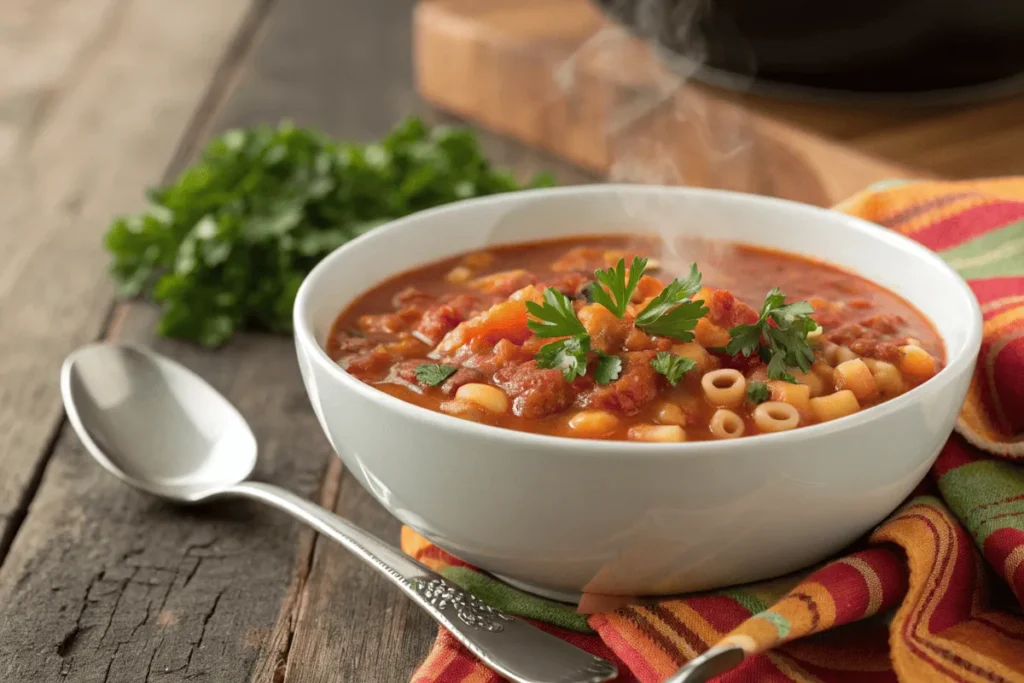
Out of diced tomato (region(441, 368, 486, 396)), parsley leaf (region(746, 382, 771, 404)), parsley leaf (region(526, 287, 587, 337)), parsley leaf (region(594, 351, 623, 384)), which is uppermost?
parsley leaf (region(526, 287, 587, 337))

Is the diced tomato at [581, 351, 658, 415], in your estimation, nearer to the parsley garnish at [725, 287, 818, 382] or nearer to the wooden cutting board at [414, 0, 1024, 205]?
the parsley garnish at [725, 287, 818, 382]

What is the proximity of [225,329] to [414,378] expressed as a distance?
1.24 metres

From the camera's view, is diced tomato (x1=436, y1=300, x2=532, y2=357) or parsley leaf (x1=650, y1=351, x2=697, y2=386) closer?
parsley leaf (x1=650, y1=351, x2=697, y2=386)

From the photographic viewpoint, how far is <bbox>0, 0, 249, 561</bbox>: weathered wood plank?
3.16 meters

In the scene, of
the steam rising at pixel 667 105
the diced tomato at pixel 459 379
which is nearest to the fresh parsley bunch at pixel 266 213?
the steam rising at pixel 667 105

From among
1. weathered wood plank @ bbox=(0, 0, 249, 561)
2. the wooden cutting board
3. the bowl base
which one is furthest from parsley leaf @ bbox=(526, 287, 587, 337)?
the wooden cutting board

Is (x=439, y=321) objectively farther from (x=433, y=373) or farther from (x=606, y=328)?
(x=606, y=328)

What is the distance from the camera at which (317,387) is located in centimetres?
213

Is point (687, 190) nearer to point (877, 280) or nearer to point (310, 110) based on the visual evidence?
point (877, 280)

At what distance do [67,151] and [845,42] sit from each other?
2.81 metres

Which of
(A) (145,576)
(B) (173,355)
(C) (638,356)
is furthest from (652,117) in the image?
(A) (145,576)

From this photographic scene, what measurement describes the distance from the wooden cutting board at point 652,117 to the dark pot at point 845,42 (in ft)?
0.29

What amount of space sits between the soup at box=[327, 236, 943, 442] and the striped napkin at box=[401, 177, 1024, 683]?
19cm

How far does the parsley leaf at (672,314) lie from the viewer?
2139 millimetres
